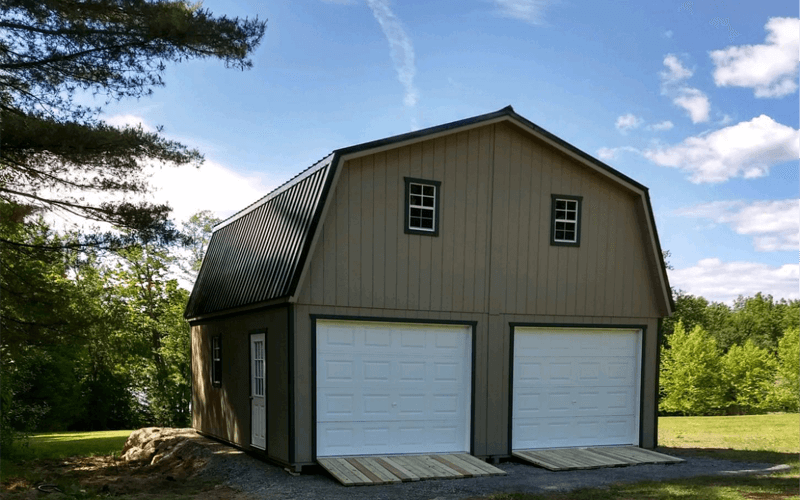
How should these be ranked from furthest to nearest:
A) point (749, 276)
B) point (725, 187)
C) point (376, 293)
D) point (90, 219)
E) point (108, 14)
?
1. point (749, 276)
2. point (725, 187)
3. point (90, 219)
4. point (108, 14)
5. point (376, 293)

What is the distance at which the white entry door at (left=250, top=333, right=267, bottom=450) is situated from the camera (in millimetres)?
11016

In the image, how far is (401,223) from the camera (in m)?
10.5

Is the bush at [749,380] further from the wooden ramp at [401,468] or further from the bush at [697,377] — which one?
the wooden ramp at [401,468]

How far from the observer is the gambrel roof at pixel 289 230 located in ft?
32.0

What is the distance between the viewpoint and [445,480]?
9164 millimetres

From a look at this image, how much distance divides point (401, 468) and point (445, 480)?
27.8 inches

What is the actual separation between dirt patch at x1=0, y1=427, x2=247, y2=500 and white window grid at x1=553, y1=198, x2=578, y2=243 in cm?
696

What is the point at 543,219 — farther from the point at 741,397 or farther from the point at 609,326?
the point at 741,397

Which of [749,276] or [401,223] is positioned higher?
[401,223]

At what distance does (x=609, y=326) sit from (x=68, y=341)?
10694mm

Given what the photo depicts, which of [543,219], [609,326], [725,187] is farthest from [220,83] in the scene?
[725,187]

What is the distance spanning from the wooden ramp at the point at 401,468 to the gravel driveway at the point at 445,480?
12 centimetres

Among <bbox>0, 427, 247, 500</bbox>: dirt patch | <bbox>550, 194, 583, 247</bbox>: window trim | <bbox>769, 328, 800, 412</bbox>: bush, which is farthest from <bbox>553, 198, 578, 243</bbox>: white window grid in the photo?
<bbox>769, 328, 800, 412</bbox>: bush

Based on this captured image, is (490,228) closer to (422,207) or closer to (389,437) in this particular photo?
(422,207)
